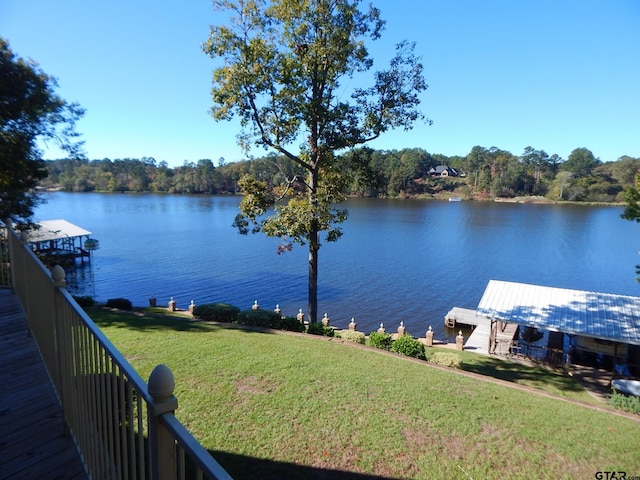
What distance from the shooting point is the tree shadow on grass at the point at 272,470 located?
4.51m

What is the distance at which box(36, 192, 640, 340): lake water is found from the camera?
25719mm

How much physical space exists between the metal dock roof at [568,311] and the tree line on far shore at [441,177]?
209 ft

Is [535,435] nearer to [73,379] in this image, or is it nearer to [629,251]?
[73,379]

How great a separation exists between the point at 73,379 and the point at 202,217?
219ft

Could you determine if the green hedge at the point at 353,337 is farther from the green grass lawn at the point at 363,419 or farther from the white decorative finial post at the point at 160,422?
the white decorative finial post at the point at 160,422

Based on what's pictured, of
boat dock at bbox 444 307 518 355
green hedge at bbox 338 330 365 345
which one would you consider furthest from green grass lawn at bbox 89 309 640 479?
boat dock at bbox 444 307 518 355

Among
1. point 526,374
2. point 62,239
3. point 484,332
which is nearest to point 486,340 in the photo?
point 484,332

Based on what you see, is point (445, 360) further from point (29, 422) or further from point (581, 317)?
point (29, 422)

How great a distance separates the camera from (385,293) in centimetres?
2727

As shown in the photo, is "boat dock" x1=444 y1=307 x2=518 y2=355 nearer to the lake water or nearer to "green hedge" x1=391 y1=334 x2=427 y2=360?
the lake water

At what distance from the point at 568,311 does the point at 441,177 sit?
114 metres

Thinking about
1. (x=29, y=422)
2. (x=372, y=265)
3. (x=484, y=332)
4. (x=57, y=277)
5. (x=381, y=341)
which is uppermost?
(x=57, y=277)

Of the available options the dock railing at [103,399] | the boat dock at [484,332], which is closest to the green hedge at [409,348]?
the boat dock at [484,332]

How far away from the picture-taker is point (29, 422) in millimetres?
3346
